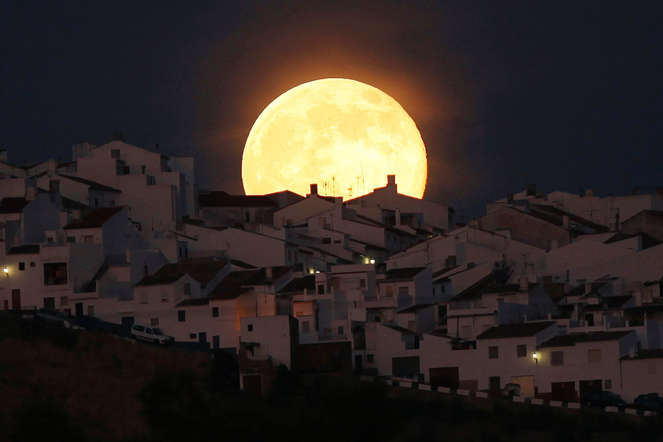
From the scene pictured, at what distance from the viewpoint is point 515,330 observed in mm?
84125

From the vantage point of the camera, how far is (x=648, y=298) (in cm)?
9312

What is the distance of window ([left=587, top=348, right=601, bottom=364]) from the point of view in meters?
81.6

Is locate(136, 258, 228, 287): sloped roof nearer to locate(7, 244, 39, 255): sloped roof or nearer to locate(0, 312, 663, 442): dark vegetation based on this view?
locate(7, 244, 39, 255): sloped roof

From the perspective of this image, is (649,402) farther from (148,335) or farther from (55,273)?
(55,273)

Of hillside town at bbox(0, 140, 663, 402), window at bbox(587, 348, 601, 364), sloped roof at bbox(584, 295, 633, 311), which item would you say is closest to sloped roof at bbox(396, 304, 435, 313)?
hillside town at bbox(0, 140, 663, 402)

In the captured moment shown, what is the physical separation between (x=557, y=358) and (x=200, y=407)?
2055 cm

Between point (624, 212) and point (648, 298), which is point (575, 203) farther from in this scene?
point (648, 298)

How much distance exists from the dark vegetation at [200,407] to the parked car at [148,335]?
1013mm

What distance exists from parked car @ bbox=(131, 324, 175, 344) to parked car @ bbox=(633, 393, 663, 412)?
55.4 ft

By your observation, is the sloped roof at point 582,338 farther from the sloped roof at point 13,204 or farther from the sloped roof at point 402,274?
the sloped roof at point 13,204

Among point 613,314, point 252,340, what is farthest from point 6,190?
point 613,314

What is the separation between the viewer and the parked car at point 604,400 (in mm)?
79125

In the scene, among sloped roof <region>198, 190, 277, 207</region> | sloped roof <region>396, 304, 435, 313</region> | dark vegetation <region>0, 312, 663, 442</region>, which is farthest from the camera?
sloped roof <region>198, 190, 277, 207</region>

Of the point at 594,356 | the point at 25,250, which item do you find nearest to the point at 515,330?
the point at 594,356
